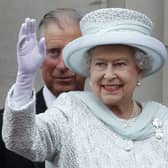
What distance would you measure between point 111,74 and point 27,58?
534mm

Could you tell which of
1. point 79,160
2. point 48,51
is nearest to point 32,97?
point 79,160

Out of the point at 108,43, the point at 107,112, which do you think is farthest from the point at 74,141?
the point at 108,43

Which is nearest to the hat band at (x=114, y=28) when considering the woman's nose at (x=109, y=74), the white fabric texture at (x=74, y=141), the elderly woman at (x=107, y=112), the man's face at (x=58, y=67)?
the elderly woman at (x=107, y=112)

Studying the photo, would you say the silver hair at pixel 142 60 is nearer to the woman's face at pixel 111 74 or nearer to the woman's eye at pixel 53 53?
the woman's face at pixel 111 74

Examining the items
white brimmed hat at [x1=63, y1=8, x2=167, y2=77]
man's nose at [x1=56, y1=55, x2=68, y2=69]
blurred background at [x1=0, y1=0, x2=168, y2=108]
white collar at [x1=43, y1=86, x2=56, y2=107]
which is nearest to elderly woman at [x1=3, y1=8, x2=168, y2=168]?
white brimmed hat at [x1=63, y1=8, x2=167, y2=77]

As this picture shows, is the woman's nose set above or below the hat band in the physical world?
below

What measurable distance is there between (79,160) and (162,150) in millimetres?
386

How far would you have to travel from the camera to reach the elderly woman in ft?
12.2

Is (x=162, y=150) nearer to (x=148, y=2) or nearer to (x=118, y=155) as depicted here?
(x=118, y=155)

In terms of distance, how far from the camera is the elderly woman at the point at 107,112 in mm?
3715

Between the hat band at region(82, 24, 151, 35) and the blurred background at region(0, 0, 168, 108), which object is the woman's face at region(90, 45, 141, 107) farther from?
the blurred background at region(0, 0, 168, 108)

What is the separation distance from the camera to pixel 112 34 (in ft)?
Result: 12.6

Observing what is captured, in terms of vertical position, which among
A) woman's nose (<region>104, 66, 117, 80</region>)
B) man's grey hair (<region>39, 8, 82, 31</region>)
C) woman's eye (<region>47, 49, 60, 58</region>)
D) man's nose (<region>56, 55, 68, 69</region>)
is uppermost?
man's grey hair (<region>39, 8, 82, 31</region>)

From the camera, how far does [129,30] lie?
3914 millimetres
